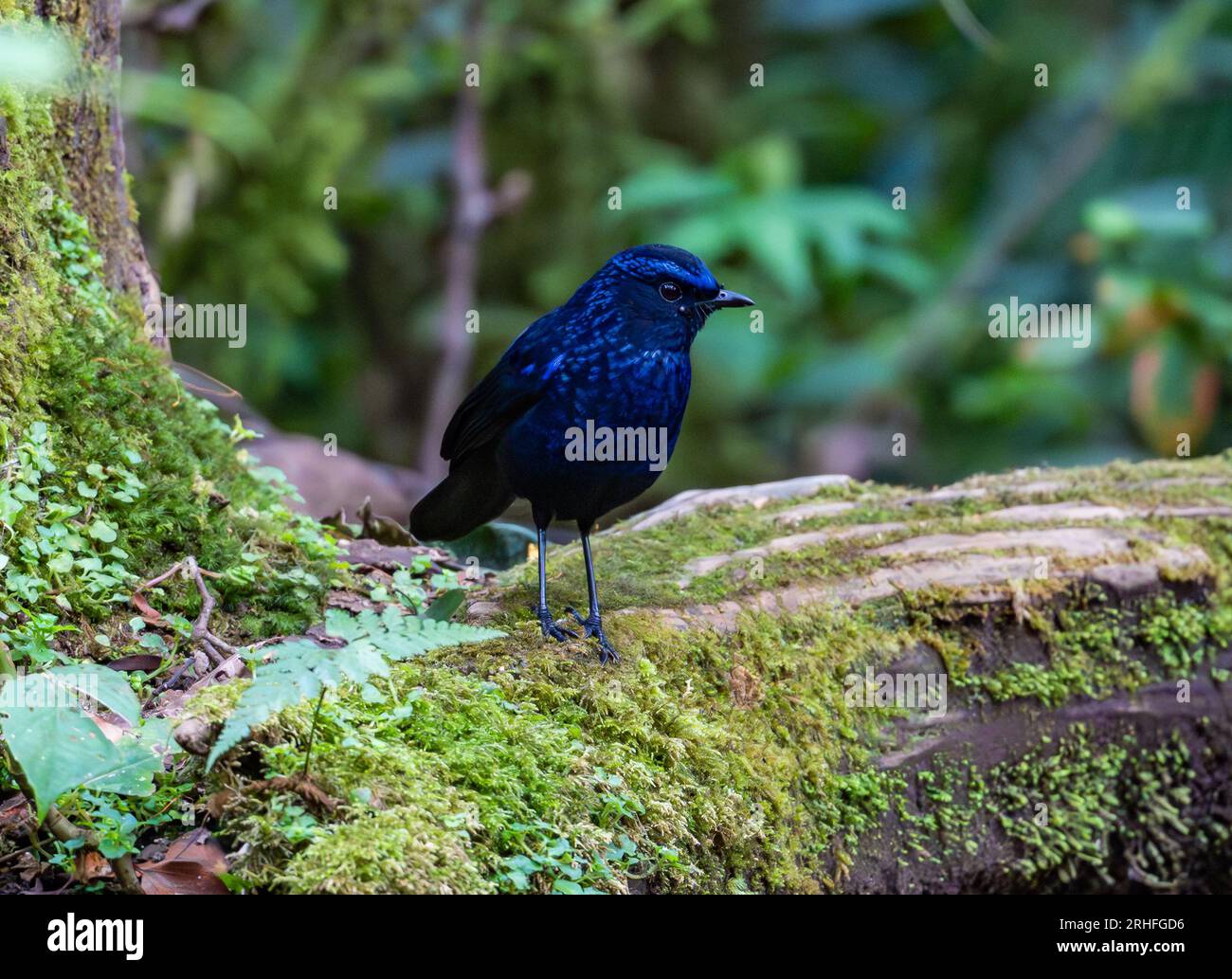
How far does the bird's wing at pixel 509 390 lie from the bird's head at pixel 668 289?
0.72ft

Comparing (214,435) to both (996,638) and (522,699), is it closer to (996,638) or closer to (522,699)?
(522,699)

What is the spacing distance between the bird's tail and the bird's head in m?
0.60

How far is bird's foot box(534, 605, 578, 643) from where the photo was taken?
9.45 feet

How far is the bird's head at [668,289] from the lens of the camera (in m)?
3.10

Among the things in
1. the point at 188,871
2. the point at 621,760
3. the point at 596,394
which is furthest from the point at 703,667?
the point at 188,871

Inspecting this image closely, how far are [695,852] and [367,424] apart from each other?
613 cm

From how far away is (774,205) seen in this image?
6.99m

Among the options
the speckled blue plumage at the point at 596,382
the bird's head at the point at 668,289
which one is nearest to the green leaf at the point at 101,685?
the speckled blue plumage at the point at 596,382

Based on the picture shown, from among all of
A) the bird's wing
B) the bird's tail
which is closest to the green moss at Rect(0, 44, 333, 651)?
the bird's tail

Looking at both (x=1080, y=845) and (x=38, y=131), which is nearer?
(x=38, y=131)

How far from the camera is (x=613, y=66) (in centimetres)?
800

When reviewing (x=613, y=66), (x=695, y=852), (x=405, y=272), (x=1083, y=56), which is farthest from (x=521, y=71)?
(x=695, y=852)

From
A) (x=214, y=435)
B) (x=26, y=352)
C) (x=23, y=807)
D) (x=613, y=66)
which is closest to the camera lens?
(x=23, y=807)

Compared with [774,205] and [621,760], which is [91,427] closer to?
[621,760]
